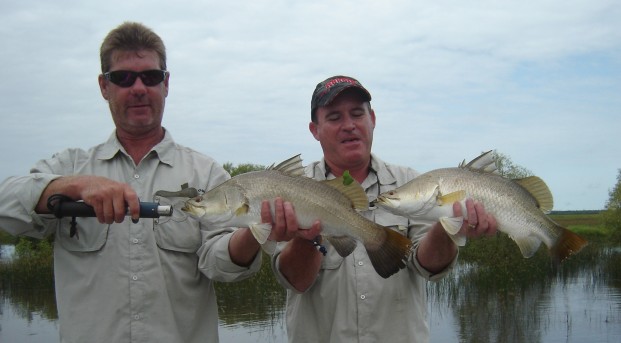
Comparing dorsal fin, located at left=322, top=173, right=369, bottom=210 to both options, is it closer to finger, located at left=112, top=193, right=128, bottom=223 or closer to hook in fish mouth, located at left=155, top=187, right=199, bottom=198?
hook in fish mouth, located at left=155, top=187, right=199, bottom=198

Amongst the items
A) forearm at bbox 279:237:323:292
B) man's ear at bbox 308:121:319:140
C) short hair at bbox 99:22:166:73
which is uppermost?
short hair at bbox 99:22:166:73

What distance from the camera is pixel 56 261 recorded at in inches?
159

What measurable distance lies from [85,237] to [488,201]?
272cm

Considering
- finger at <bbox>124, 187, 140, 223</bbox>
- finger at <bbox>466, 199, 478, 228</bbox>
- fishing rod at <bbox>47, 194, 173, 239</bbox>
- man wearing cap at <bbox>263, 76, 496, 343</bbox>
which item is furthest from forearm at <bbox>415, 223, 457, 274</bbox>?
finger at <bbox>124, 187, 140, 223</bbox>

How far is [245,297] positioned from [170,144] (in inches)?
478

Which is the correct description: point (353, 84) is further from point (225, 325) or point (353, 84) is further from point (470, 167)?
point (225, 325)

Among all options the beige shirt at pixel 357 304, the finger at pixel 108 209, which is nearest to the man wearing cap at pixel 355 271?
the beige shirt at pixel 357 304

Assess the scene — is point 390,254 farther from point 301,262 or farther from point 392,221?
point 392,221

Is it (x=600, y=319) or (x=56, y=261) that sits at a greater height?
(x=56, y=261)

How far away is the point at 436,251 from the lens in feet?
13.9

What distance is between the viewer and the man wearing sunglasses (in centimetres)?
378

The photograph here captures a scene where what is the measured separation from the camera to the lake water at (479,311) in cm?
1408

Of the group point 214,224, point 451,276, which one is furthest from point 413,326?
point 451,276

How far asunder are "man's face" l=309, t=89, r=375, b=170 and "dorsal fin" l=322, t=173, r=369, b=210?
557 mm
